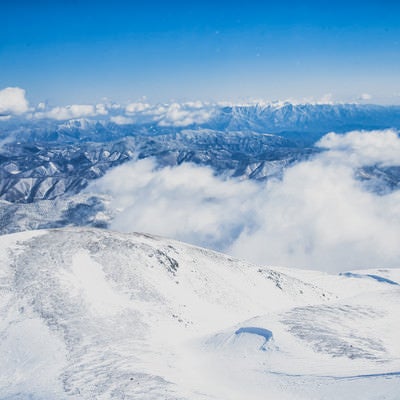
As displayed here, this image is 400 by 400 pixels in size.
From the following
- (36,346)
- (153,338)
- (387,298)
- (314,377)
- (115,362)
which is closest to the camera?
(314,377)

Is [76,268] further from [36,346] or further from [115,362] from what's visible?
[115,362]

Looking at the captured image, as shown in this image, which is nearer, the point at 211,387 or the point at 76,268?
the point at 211,387

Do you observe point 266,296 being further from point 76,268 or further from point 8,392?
point 8,392

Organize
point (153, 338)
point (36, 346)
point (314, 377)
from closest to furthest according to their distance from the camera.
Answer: point (314, 377) < point (36, 346) < point (153, 338)

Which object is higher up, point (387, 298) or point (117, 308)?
point (117, 308)

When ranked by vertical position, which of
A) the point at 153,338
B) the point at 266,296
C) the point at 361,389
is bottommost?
the point at 266,296

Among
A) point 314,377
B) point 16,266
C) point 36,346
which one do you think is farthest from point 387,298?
point 16,266

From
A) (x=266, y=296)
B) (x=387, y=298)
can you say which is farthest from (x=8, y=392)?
(x=387, y=298)
